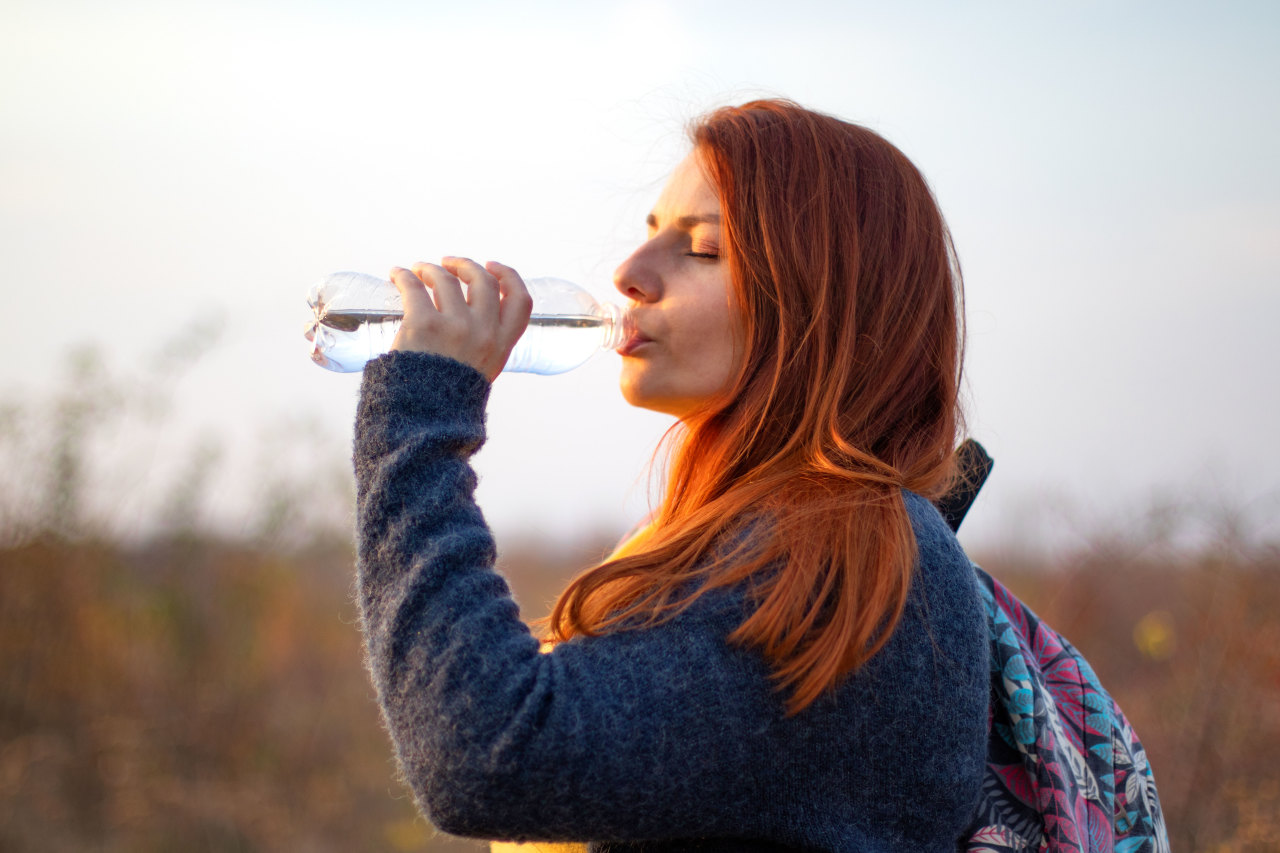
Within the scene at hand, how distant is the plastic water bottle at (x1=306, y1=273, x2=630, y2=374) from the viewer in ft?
5.45

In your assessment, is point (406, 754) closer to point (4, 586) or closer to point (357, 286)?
point (357, 286)

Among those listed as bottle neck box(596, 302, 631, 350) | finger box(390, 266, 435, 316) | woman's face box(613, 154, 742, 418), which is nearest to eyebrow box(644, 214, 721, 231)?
woman's face box(613, 154, 742, 418)

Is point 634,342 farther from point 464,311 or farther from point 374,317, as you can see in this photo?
point 374,317

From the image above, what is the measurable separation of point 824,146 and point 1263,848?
11.3 ft

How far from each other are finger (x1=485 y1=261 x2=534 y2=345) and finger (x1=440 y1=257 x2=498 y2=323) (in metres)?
0.02

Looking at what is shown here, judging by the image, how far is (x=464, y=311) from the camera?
1220mm

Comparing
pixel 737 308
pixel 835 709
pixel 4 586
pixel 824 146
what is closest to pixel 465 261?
pixel 737 308

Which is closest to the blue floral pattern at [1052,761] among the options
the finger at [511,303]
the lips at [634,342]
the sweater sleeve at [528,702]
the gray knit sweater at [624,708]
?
the gray knit sweater at [624,708]

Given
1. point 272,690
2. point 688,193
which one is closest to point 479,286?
point 688,193

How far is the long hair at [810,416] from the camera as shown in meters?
1.02

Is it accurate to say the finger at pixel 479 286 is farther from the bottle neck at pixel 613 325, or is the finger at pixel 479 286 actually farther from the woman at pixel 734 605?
the bottle neck at pixel 613 325

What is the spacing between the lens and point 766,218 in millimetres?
1372

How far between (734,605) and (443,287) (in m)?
0.58

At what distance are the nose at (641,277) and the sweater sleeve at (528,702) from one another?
0.54 meters
